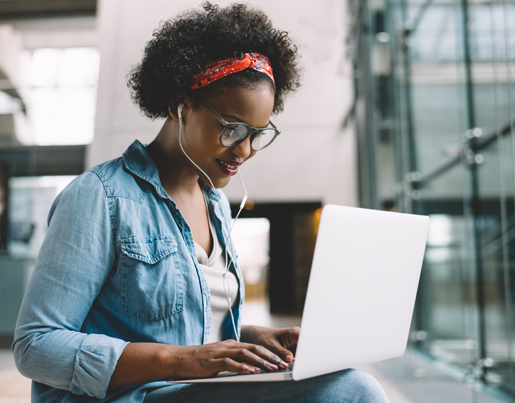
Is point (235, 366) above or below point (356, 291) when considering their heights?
below

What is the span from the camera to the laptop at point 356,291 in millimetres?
646

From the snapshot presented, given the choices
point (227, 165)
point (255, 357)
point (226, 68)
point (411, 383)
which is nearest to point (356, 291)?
point (255, 357)

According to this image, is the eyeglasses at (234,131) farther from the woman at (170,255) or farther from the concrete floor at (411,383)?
the concrete floor at (411,383)

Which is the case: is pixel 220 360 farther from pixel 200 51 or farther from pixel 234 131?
pixel 200 51

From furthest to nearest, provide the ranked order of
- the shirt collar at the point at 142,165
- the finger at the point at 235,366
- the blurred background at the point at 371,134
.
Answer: the blurred background at the point at 371,134 → the shirt collar at the point at 142,165 → the finger at the point at 235,366

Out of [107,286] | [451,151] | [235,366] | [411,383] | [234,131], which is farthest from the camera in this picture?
[451,151]

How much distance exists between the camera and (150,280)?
81 centimetres

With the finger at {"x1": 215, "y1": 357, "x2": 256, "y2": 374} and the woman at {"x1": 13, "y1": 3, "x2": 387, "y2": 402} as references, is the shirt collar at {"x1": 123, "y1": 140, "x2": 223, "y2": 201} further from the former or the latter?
the finger at {"x1": 215, "y1": 357, "x2": 256, "y2": 374}

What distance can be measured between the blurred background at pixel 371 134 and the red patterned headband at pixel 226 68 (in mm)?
313

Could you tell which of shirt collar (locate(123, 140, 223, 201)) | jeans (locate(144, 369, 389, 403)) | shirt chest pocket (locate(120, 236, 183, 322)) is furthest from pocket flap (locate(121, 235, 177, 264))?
jeans (locate(144, 369, 389, 403))

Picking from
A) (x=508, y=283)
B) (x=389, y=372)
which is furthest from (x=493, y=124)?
(x=389, y=372)

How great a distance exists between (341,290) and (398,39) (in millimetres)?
3770

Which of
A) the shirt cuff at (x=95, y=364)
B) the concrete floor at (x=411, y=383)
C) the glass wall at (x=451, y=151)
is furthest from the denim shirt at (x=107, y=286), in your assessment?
the glass wall at (x=451, y=151)

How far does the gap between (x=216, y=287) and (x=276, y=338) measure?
171mm
